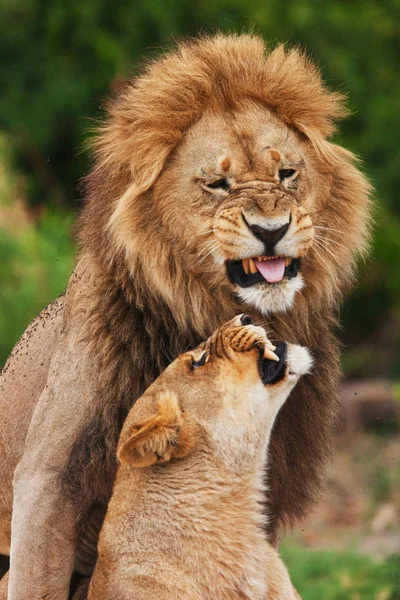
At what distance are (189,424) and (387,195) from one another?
9.42 m

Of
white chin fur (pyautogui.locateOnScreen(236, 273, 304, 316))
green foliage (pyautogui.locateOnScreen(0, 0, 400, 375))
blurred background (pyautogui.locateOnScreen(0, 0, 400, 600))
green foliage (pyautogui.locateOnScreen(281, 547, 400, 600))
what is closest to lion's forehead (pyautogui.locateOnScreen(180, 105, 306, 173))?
white chin fur (pyautogui.locateOnScreen(236, 273, 304, 316))

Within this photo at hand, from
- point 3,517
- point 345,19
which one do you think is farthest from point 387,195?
point 3,517

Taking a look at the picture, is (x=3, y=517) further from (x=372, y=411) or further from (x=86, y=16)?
(x=86, y=16)

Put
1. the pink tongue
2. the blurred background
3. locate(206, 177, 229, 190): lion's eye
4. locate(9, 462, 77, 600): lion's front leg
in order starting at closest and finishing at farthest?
the pink tongue, locate(206, 177, 229, 190): lion's eye, locate(9, 462, 77, 600): lion's front leg, the blurred background

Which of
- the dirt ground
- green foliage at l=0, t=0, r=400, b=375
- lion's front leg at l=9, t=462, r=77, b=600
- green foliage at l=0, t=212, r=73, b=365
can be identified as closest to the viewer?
lion's front leg at l=9, t=462, r=77, b=600

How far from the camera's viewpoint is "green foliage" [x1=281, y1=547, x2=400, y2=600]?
8.31 metres

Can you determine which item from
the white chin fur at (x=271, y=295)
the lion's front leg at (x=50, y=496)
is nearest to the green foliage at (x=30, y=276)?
the lion's front leg at (x=50, y=496)

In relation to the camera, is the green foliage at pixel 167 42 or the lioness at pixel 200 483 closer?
the lioness at pixel 200 483

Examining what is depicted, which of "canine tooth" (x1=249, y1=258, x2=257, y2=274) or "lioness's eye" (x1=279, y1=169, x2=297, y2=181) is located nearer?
"canine tooth" (x1=249, y1=258, x2=257, y2=274)

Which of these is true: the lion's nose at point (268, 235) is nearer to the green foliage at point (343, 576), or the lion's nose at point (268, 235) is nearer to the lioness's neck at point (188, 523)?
the lioness's neck at point (188, 523)

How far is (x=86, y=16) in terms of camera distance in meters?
13.4

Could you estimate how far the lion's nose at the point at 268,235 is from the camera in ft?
14.2

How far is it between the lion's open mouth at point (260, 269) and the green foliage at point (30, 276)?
524cm

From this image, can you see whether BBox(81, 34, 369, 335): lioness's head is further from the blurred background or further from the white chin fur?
the blurred background
